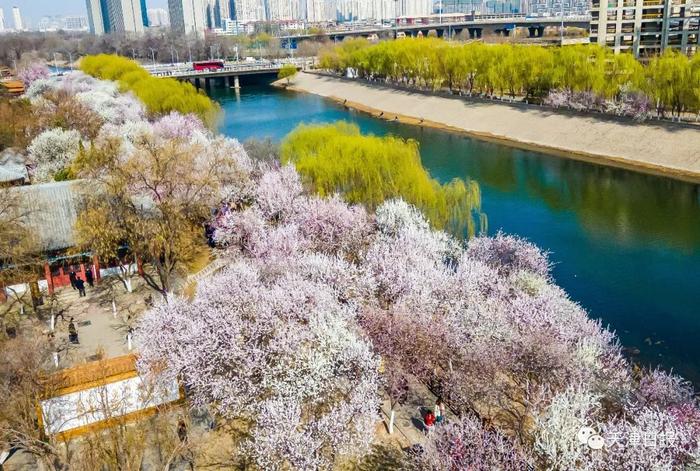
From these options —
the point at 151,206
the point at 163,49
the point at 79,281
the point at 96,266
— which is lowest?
the point at 79,281

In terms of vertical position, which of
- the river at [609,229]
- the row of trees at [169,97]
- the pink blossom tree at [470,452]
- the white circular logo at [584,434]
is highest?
the row of trees at [169,97]

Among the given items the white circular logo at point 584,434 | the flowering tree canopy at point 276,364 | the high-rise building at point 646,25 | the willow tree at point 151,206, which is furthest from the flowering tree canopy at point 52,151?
the high-rise building at point 646,25

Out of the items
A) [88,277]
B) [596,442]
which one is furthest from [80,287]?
[596,442]

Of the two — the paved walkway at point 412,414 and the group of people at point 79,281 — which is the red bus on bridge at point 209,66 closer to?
the group of people at point 79,281

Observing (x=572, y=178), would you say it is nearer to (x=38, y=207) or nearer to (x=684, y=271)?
(x=684, y=271)

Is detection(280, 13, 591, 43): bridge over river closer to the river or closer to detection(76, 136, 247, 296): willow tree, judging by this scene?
the river

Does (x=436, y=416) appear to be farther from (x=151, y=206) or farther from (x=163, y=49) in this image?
(x=163, y=49)

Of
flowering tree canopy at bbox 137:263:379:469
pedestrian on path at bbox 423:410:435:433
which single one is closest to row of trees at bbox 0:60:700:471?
flowering tree canopy at bbox 137:263:379:469
